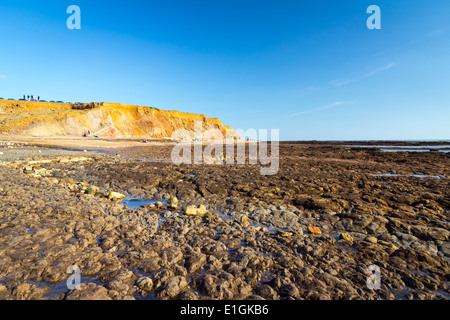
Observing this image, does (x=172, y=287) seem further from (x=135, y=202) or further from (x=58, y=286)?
(x=135, y=202)

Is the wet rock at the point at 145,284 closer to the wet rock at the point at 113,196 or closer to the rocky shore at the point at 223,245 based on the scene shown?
the rocky shore at the point at 223,245

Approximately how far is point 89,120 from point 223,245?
6907cm

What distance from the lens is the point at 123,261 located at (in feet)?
12.7

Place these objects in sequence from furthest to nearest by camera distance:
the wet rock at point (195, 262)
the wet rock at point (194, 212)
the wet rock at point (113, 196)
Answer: the wet rock at point (113, 196)
the wet rock at point (194, 212)
the wet rock at point (195, 262)

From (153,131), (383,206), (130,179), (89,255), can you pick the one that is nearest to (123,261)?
(89,255)

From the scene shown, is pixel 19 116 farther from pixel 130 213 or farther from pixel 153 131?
pixel 130 213

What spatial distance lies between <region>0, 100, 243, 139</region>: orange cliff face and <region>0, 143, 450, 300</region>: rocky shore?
2207 inches

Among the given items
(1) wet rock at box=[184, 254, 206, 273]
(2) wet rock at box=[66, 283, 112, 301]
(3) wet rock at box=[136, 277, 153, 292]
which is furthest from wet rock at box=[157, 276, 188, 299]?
(2) wet rock at box=[66, 283, 112, 301]

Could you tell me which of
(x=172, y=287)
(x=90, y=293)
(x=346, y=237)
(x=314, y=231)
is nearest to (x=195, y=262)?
(x=172, y=287)

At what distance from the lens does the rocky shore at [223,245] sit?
3.25 metres

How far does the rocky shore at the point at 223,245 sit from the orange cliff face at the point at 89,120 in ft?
184

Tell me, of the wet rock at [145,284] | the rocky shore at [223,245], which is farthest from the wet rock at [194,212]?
the wet rock at [145,284]

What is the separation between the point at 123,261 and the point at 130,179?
7.19 meters

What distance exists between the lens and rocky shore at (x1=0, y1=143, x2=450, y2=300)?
3248mm
